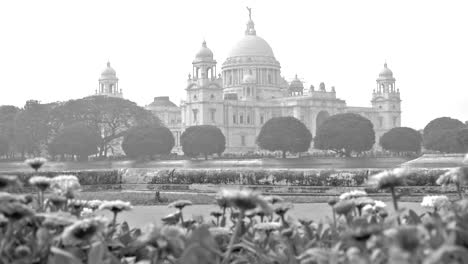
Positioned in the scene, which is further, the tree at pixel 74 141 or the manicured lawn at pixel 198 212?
the tree at pixel 74 141

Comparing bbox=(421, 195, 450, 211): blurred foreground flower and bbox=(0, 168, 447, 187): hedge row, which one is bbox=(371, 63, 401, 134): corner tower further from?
bbox=(421, 195, 450, 211): blurred foreground flower

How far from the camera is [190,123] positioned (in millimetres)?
108625

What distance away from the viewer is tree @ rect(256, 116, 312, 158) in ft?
272

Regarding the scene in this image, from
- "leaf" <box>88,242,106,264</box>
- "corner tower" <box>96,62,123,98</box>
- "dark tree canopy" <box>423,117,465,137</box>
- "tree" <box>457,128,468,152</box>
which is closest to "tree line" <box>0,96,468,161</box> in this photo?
"tree" <box>457,128,468,152</box>

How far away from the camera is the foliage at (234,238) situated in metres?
3.70

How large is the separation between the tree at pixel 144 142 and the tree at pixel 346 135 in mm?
16570

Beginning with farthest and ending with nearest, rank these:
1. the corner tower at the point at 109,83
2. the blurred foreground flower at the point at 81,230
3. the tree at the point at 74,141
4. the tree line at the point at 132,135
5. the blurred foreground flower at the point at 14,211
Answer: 1. the corner tower at the point at 109,83
2. the tree line at the point at 132,135
3. the tree at the point at 74,141
4. the blurred foreground flower at the point at 14,211
5. the blurred foreground flower at the point at 81,230

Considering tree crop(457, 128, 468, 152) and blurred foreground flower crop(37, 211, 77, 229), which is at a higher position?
tree crop(457, 128, 468, 152)

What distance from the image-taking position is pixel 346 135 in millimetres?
80500

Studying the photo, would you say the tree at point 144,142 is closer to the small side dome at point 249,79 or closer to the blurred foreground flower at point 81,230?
the small side dome at point 249,79

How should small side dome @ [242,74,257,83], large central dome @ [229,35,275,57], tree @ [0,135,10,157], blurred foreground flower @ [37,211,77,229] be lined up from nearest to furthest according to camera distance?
1. blurred foreground flower @ [37,211,77,229]
2. tree @ [0,135,10,157]
3. small side dome @ [242,74,257,83]
4. large central dome @ [229,35,275,57]

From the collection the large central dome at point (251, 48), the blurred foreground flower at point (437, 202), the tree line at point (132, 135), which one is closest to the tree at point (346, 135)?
the tree line at point (132, 135)

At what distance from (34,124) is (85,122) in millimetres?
5474

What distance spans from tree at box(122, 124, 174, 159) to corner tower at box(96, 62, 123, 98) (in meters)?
39.8
